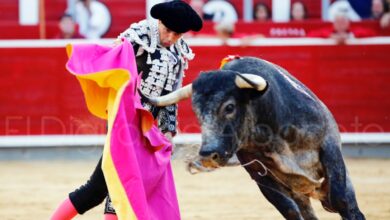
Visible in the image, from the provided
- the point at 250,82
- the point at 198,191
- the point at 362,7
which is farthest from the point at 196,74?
the point at 250,82

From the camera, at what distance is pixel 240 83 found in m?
4.00

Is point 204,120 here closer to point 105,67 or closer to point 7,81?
point 105,67

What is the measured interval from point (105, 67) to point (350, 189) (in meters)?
1.28

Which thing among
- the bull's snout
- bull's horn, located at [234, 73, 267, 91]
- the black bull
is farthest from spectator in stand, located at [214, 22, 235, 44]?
the bull's snout

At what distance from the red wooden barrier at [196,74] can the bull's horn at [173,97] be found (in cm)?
490

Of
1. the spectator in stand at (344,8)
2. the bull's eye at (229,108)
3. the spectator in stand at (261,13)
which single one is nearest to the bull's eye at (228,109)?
the bull's eye at (229,108)

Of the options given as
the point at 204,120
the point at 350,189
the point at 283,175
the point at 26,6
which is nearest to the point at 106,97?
the point at 204,120

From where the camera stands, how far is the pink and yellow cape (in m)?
4.17

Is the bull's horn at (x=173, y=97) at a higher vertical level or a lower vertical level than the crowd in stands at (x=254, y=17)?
higher

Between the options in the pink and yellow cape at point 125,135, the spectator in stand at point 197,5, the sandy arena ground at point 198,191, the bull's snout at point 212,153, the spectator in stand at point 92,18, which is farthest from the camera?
the spectator in stand at point 92,18

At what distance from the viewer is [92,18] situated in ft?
32.5

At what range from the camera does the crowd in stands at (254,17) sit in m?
9.32

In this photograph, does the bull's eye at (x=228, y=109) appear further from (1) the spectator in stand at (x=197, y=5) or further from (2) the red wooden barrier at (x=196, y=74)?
(1) the spectator in stand at (x=197, y=5)

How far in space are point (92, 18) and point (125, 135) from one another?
5.89 metres
